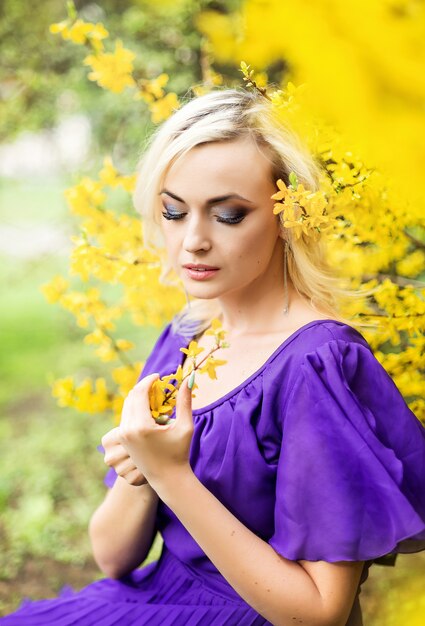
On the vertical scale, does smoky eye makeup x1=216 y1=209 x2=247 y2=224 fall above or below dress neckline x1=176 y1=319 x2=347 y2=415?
above

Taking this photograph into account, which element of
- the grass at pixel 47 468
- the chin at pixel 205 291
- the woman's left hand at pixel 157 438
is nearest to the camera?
the woman's left hand at pixel 157 438

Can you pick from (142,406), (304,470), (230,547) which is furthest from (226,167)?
(230,547)

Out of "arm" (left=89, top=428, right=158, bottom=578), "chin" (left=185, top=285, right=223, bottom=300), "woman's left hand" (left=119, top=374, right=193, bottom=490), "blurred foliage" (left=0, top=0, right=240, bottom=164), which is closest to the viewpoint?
"woman's left hand" (left=119, top=374, right=193, bottom=490)

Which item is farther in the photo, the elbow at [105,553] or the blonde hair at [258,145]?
the elbow at [105,553]

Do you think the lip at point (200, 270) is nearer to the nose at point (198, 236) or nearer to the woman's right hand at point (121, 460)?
the nose at point (198, 236)

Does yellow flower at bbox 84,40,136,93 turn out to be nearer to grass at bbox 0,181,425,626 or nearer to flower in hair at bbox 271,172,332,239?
flower in hair at bbox 271,172,332,239

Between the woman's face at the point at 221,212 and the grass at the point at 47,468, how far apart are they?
681 millimetres

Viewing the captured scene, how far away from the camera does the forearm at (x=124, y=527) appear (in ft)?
5.43

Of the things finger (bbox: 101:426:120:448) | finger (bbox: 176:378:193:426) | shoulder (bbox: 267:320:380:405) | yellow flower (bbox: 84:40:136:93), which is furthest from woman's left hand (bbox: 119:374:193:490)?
yellow flower (bbox: 84:40:136:93)

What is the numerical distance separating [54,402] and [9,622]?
3382 mm

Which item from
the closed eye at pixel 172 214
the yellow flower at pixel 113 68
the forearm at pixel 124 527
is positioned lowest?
the forearm at pixel 124 527

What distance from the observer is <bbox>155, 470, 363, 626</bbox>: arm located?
1.28 metres

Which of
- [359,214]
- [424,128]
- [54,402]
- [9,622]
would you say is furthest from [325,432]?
[54,402]

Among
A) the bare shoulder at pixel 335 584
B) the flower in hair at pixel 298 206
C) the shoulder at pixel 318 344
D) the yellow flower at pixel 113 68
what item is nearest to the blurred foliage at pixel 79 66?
the yellow flower at pixel 113 68
